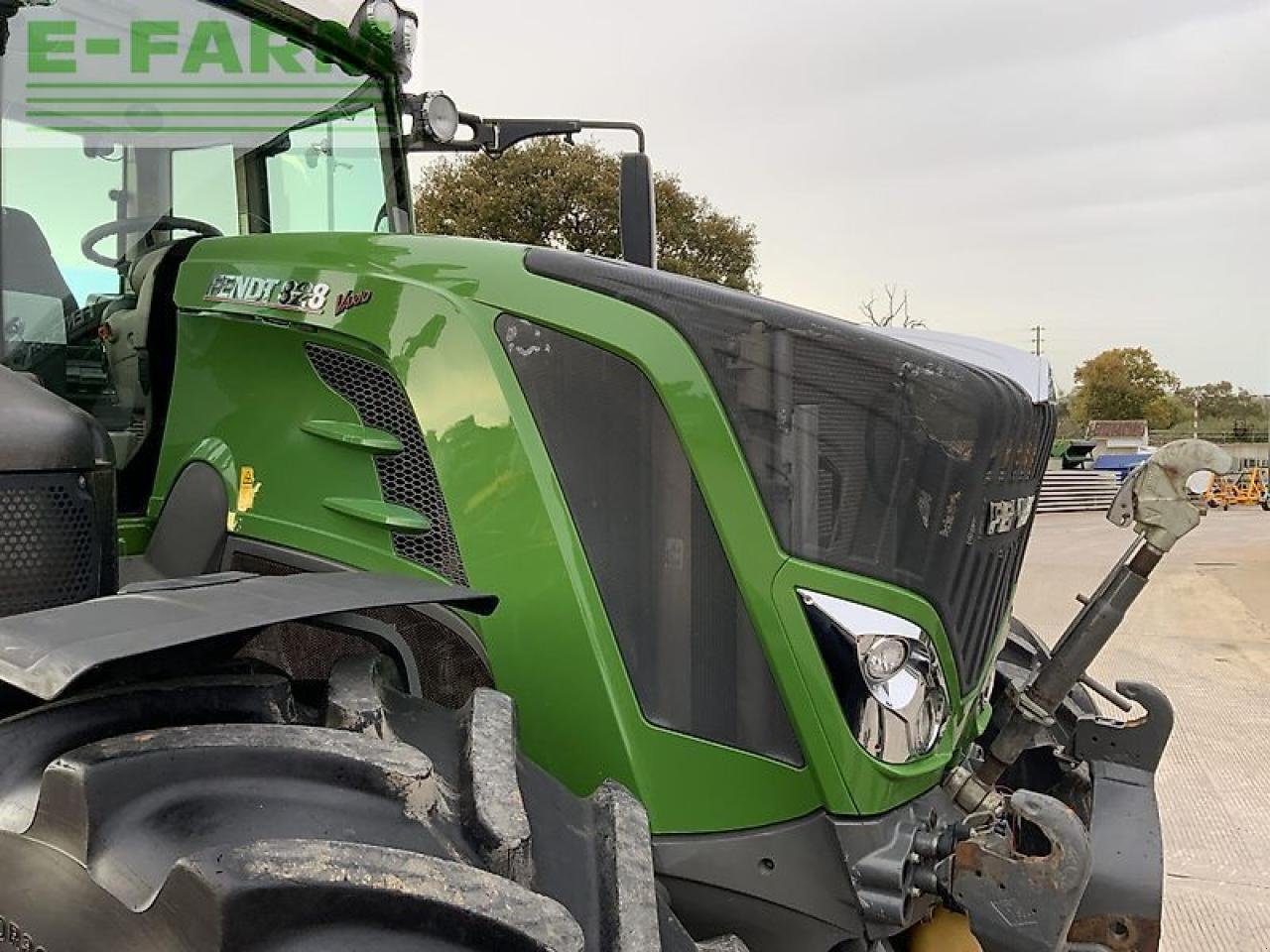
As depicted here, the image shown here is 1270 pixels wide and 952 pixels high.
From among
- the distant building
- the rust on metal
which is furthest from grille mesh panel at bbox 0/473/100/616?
the distant building

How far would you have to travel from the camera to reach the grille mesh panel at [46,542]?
1.70 m

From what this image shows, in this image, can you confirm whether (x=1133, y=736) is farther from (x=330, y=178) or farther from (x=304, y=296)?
(x=330, y=178)

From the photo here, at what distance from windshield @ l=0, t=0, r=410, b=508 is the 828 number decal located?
1.38ft

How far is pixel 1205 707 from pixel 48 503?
21.6ft

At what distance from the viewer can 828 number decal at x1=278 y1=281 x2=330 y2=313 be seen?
2.01 m

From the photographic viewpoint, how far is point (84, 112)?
95.6 inches

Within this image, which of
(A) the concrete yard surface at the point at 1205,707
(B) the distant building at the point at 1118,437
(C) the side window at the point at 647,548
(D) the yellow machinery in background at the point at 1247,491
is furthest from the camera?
(B) the distant building at the point at 1118,437

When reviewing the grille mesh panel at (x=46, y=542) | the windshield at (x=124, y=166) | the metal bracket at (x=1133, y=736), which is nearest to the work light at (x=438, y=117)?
the windshield at (x=124, y=166)

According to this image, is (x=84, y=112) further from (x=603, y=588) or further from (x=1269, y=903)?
(x=1269, y=903)

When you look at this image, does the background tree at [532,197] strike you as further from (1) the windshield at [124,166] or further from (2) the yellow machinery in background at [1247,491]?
(1) the windshield at [124,166]

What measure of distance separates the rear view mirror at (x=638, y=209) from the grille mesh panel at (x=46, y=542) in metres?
1.49

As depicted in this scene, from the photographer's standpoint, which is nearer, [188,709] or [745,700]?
[188,709]

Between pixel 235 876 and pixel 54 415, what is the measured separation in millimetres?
932

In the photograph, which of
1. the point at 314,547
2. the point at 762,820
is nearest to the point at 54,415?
the point at 314,547
